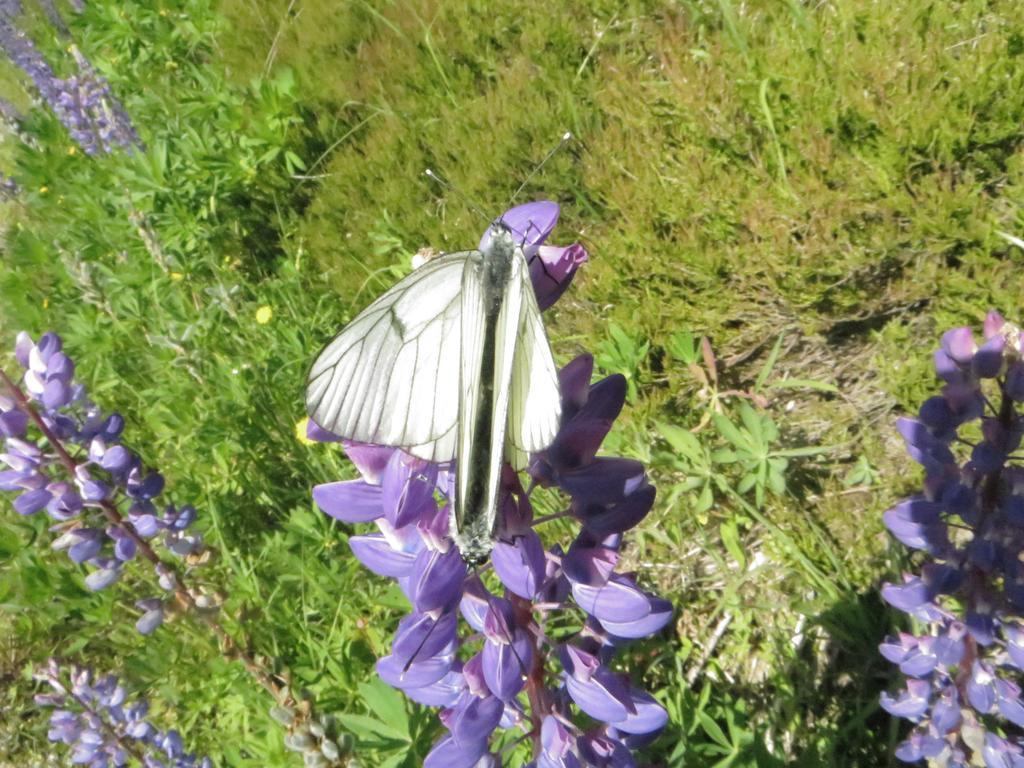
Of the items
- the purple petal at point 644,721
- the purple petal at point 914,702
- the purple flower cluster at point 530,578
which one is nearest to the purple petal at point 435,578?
the purple flower cluster at point 530,578

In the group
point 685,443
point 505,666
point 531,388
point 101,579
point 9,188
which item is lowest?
point 685,443

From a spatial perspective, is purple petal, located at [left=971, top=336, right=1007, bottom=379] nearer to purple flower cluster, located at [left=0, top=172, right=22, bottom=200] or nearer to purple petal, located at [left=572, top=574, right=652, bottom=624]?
purple petal, located at [left=572, top=574, right=652, bottom=624]

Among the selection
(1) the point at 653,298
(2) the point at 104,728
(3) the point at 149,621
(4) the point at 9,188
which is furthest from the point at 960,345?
(4) the point at 9,188

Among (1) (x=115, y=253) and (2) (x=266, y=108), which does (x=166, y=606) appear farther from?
(2) (x=266, y=108)

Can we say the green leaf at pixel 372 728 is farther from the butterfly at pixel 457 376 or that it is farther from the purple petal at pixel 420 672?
the butterfly at pixel 457 376

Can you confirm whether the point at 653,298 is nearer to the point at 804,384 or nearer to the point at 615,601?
the point at 804,384

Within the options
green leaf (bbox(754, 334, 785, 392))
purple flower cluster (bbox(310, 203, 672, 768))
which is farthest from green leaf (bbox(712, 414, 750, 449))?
purple flower cluster (bbox(310, 203, 672, 768))

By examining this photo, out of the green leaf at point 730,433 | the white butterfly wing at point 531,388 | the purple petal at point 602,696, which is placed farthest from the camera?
the green leaf at point 730,433
